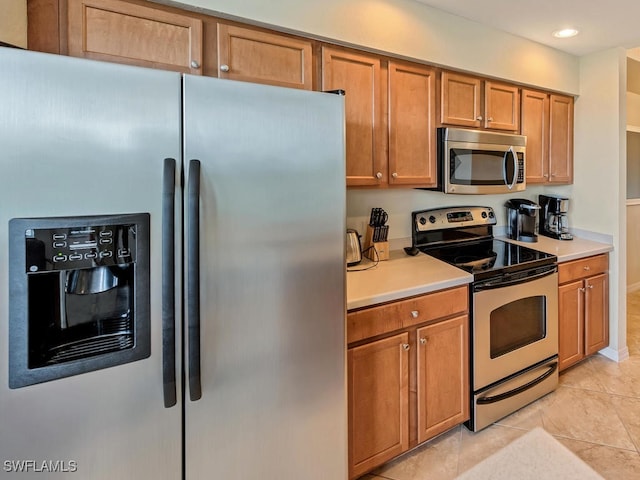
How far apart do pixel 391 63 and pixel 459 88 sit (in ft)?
1.89

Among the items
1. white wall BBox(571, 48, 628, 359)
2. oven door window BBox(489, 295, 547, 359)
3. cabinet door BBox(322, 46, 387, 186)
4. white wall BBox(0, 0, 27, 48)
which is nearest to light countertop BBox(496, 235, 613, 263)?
white wall BBox(571, 48, 628, 359)

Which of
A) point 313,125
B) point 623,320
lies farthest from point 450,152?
point 623,320

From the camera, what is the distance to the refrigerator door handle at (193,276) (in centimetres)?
104

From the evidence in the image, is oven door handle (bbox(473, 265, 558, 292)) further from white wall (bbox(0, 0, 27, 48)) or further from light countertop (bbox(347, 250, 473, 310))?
white wall (bbox(0, 0, 27, 48))

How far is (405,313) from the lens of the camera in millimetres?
1744

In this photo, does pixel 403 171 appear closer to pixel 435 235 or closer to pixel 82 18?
pixel 435 235

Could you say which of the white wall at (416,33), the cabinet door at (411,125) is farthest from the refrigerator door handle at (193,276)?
the cabinet door at (411,125)

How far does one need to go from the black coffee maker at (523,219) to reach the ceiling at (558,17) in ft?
3.95

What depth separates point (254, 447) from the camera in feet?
3.96

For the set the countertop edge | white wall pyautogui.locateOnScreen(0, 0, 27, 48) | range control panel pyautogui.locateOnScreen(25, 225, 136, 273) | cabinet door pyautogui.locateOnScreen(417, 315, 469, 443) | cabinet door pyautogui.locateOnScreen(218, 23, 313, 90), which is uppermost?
cabinet door pyautogui.locateOnScreen(218, 23, 313, 90)

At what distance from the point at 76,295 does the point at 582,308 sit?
3.12 meters

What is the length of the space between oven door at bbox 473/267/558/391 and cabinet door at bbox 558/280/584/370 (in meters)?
0.18

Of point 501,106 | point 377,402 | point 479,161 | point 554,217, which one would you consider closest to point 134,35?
point 377,402

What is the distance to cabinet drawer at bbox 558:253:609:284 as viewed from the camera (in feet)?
8.23
